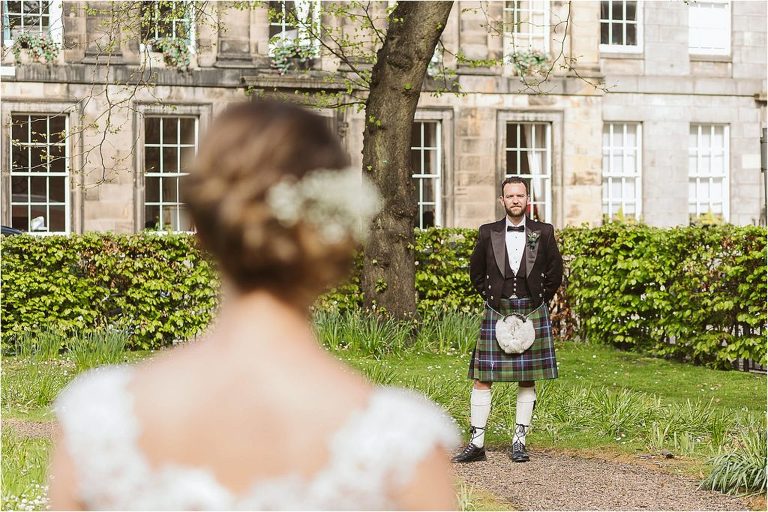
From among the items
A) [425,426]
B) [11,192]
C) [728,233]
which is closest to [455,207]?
[11,192]

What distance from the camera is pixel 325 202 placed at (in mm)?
1746

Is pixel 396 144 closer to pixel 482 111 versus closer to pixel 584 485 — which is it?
pixel 584 485

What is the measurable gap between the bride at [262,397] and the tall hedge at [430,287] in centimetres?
1053

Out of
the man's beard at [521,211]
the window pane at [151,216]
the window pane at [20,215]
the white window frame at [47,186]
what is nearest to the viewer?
the man's beard at [521,211]

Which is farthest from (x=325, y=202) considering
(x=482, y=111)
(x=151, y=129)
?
(x=482, y=111)

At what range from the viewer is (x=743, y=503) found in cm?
621

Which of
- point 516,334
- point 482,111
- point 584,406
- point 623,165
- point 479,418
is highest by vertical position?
point 482,111

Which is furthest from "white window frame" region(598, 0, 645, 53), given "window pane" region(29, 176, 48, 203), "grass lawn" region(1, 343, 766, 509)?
"grass lawn" region(1, 343, 766, 509)

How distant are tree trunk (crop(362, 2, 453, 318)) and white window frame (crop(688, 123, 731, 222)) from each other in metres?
13.4

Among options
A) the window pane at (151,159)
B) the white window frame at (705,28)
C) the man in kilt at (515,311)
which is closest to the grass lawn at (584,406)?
the man in kilt at (515,311)

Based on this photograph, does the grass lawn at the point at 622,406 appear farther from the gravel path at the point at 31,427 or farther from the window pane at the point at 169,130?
the window pane at the point at 169,130

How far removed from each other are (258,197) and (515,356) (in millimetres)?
5728

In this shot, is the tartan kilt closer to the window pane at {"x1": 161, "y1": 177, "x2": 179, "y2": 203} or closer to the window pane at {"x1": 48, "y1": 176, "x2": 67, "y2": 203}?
the window pane at {"x1": 161, "y1": 177, "x2": 179, "y2": 203}

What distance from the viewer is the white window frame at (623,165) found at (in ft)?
80.3
